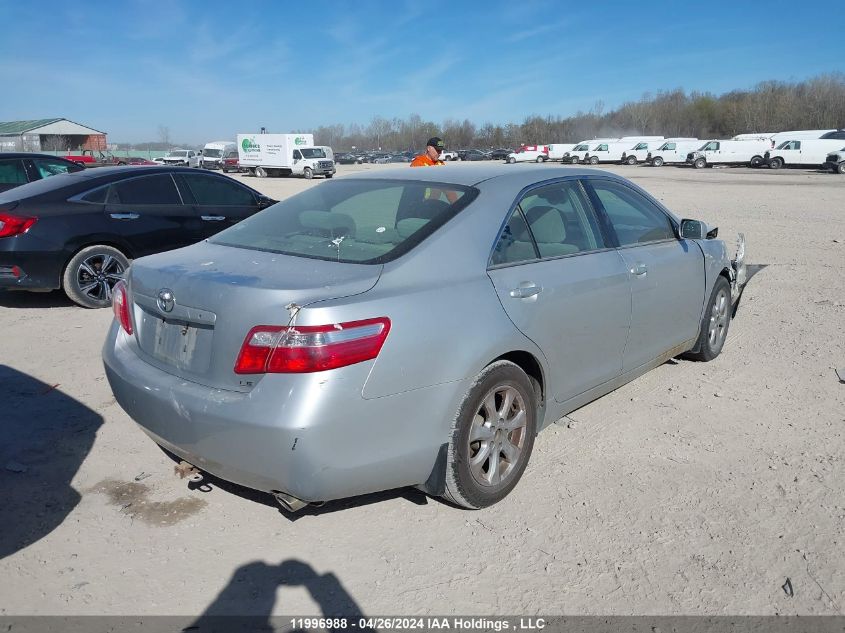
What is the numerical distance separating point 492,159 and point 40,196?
70874 millimetres

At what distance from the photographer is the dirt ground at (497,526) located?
108 inches

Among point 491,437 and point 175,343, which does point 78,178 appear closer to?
point 175,343

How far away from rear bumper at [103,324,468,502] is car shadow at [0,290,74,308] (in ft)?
17.4

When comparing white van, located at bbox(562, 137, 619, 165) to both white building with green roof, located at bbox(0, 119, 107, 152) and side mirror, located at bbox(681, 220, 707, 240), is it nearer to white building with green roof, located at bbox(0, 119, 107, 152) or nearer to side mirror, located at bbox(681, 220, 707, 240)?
white building with green roof, located at bbox(0, 119, 107, 152)

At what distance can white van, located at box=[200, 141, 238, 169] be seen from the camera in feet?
180

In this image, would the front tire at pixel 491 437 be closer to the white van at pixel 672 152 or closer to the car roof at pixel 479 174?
the car roof at pixel 479 174

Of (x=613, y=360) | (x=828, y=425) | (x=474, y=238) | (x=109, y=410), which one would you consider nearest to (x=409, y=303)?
(x=474, y=238)

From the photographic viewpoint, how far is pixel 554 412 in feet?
12.2

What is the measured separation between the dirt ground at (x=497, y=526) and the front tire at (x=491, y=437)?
15cm

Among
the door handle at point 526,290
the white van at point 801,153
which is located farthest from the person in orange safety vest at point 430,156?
the white van at point 801,153

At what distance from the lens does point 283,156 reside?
45.5 m

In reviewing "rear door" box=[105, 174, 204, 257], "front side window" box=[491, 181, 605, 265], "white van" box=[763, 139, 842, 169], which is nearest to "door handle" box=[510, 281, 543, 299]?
"front side window" box=[491, 181, 605, 265]

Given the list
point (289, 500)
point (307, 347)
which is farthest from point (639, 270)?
point (289, 500)

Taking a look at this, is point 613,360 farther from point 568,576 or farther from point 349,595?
point 349,595
